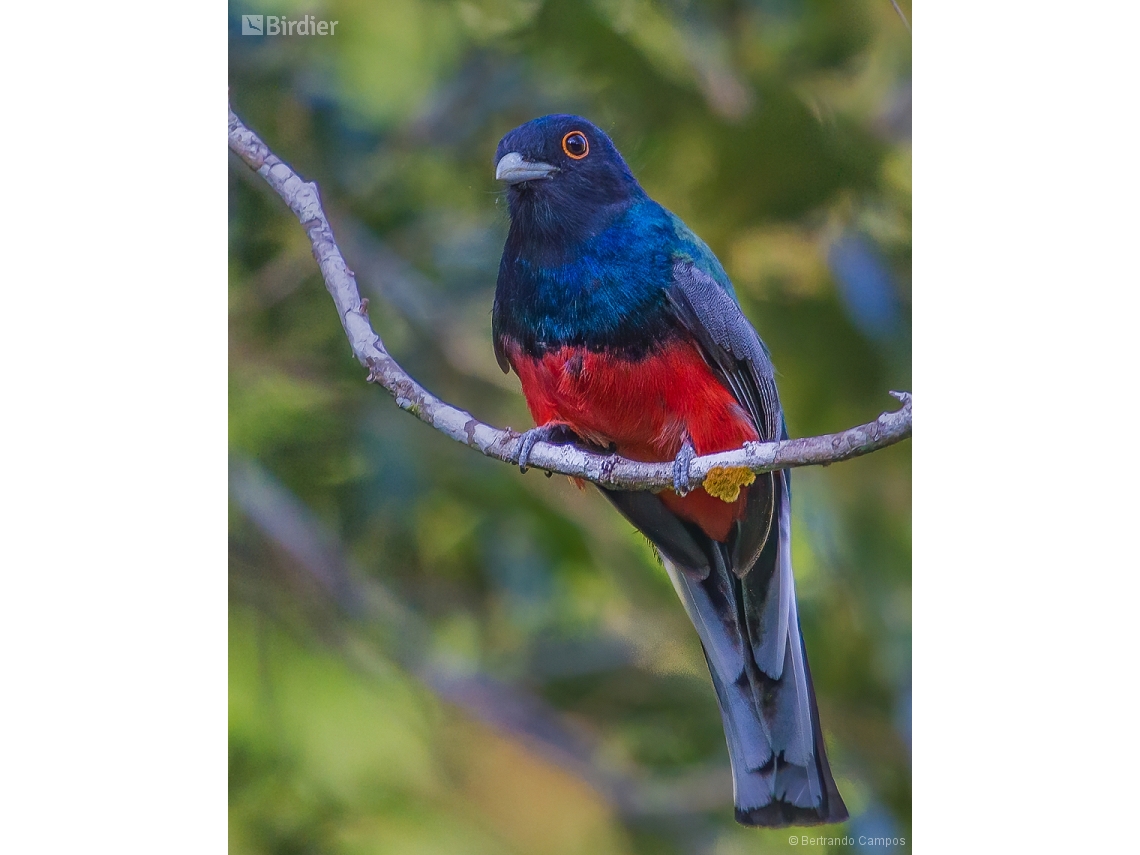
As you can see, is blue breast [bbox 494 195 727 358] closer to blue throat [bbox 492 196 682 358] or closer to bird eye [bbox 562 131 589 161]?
blue throat [bbox 492 196 682 358]

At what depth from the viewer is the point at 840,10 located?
344 cm

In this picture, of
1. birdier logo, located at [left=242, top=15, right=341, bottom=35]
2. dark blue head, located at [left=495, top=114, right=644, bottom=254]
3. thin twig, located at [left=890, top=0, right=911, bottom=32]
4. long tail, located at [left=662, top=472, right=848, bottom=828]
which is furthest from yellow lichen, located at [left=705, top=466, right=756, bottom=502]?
birdier logo, located at [left=242, top=15, right=341, bottom=35]

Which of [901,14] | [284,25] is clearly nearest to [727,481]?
[901,14]

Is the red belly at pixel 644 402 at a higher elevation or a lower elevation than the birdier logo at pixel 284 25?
lower

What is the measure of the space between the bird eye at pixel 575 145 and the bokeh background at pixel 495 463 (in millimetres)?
103

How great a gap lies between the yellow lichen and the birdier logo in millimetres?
1684

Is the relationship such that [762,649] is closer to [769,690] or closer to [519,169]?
[769,690]

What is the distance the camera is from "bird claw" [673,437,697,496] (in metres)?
3.14

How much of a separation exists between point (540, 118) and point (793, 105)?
2.35ft

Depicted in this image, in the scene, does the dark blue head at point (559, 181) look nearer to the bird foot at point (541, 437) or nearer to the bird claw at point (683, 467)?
the bird foot at point (541, 437)

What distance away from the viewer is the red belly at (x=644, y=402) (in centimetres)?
314

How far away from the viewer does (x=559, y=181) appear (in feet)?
11.0

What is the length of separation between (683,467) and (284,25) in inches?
67.8

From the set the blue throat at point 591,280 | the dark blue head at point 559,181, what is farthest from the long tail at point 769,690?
the dark blue head at point 559,181
